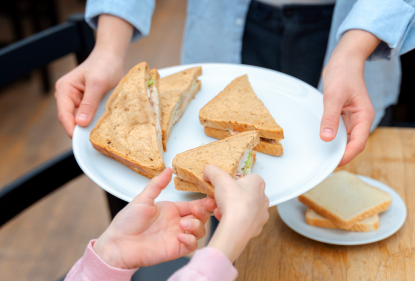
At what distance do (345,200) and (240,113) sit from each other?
52cm

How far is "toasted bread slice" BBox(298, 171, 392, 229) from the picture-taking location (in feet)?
4.11

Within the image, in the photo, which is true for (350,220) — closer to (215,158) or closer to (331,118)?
(331,118)

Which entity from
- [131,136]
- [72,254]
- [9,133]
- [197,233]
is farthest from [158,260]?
[9,133]

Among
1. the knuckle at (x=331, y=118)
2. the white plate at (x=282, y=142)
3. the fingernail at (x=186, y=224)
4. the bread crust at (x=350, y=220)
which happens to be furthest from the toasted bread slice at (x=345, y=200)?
the fingernail at (x=186, y=224)

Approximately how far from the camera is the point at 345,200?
1.37 metres

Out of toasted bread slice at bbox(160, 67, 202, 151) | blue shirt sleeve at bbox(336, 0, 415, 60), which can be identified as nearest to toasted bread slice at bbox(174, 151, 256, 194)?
toasted bread slice at bbox(160, 67, 202, 151)

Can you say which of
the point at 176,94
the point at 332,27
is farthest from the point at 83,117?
the point at 332,27

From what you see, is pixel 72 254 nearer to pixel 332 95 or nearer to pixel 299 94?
pixel 299 94

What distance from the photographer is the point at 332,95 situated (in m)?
1.24

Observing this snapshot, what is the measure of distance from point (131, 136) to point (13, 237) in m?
1.94

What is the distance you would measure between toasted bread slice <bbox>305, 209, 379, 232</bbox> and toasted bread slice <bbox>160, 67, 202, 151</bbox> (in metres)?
0.59

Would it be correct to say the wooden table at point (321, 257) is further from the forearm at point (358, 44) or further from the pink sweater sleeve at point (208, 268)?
the forearm at point (358, 44)

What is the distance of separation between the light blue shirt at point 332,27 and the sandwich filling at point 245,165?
67 centimetres

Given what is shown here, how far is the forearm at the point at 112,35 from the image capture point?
164cm
